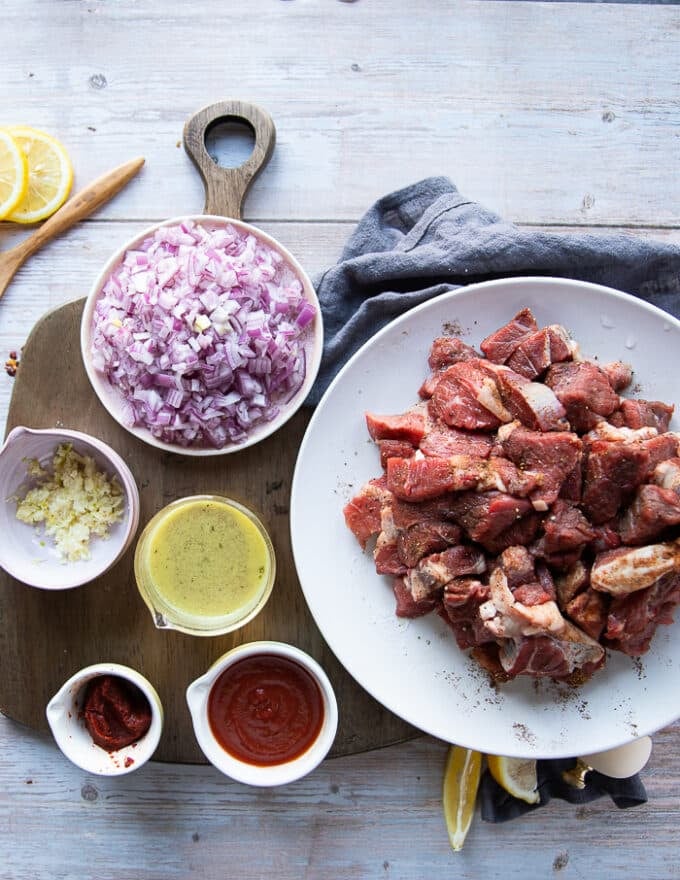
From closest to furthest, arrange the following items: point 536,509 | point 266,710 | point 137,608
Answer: point 536,509 < point 266,710 < point 137,608

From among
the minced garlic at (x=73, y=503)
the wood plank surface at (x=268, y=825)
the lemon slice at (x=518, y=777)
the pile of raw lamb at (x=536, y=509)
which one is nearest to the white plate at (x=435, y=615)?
the pile of raw lamb at (x=536, y=509)

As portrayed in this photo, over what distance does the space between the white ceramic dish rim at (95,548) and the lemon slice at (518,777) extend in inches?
59.4

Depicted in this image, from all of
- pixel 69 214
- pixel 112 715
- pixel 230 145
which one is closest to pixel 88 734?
pixel 112 715

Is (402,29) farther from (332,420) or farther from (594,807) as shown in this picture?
(594,807)

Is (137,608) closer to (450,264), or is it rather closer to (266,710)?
(266,710)

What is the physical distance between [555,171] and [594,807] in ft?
8.01

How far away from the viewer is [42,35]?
297cm

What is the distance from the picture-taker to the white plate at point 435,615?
246 centimetres

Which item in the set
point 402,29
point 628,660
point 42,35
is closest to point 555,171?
point 402,29

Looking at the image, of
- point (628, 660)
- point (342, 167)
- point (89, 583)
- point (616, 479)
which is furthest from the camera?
point (342, 167)

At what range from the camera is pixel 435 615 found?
8.27 ft

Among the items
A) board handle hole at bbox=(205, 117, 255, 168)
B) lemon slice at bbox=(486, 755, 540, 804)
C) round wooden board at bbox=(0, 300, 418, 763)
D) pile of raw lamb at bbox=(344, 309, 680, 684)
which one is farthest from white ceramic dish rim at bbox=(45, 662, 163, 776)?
board handle hole at bbox=(205, 117, 255, 168)

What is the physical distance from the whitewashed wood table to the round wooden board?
396 millimetres

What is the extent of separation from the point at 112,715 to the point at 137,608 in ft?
1.14
